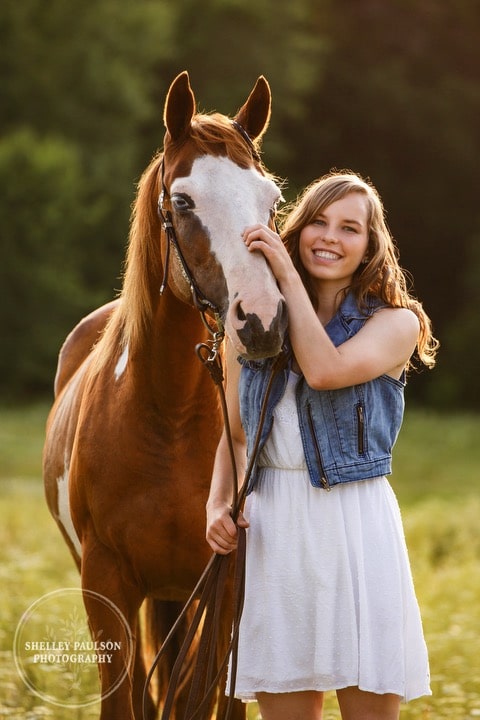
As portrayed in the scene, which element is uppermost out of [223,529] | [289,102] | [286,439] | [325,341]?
[289,102]

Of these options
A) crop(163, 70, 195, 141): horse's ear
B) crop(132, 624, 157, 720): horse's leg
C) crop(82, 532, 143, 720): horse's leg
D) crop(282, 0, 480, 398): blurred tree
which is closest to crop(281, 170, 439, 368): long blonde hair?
crop(163, 70, 195, 141): horse's ear

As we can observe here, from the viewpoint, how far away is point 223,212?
2.84 metres

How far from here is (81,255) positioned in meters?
22.7

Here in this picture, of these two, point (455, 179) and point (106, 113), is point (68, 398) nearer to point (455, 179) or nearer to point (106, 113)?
point (106, 113)

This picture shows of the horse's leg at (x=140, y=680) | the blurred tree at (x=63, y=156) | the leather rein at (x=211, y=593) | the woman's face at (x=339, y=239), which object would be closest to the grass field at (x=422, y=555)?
the horse's leg at (x=140, y=680)

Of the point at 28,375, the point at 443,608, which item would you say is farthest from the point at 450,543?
the point at 28,375

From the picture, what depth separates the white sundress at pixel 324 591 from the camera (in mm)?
2604

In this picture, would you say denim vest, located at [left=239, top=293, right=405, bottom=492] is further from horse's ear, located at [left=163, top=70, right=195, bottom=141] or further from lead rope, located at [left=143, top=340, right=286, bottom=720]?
horse's ear, located at [left=163, top=70, right=195, bottom=141]

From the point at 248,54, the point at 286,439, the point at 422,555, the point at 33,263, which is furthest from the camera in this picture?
the point at 248,54

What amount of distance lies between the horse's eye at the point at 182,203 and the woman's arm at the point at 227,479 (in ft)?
1.33

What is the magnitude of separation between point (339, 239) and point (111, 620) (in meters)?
1.50

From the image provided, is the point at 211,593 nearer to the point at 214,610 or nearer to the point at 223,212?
the point at 214,610

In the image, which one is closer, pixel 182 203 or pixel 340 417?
pixel 340 417

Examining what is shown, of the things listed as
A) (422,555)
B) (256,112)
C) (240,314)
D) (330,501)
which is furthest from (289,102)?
(330,501)
